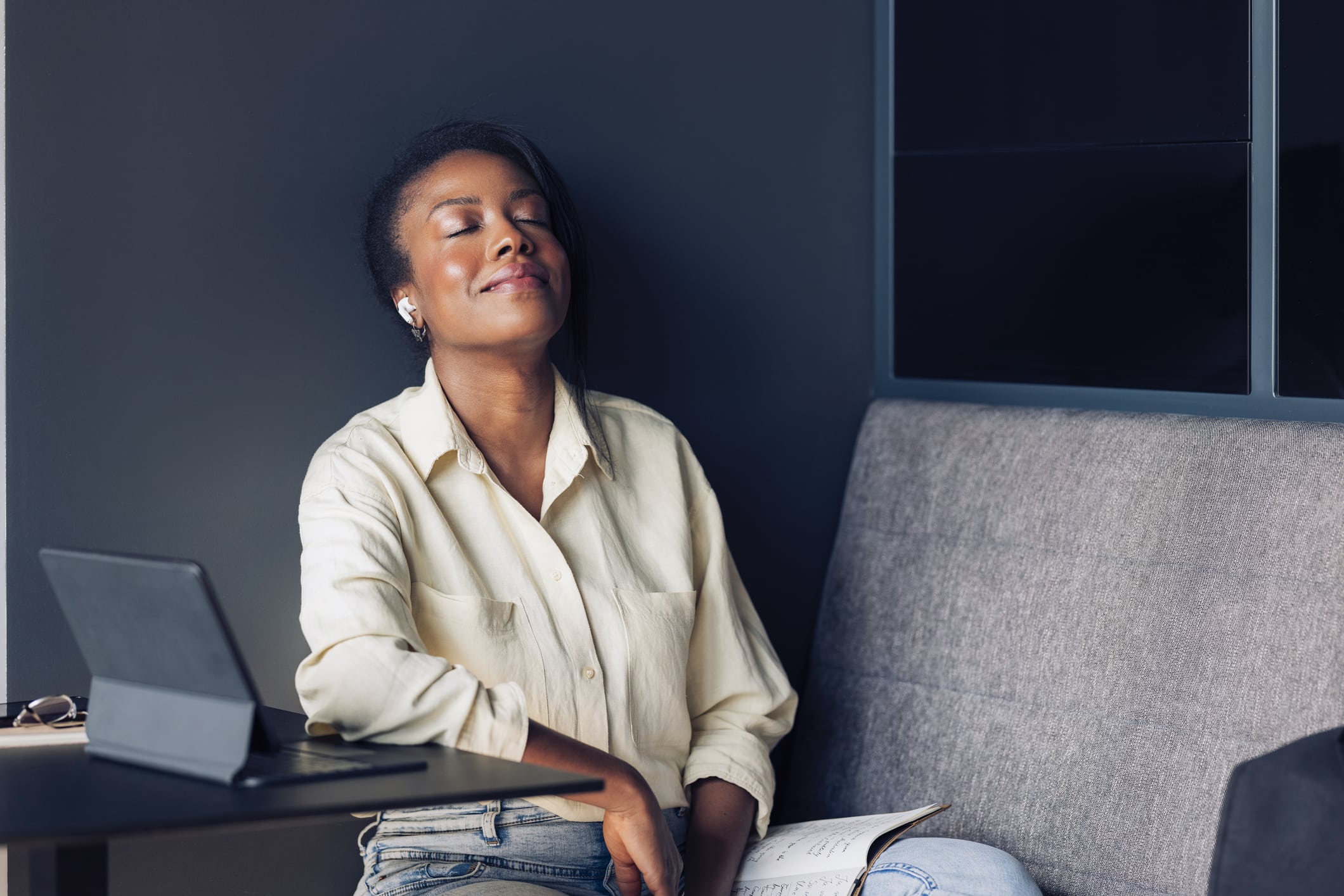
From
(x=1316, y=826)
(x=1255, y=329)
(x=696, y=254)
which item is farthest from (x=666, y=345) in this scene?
(x=1316, y=826)

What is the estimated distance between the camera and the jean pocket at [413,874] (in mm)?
1747

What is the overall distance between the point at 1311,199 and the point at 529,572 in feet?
3.88

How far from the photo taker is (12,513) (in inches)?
75.7

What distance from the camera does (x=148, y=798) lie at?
3.96 feet

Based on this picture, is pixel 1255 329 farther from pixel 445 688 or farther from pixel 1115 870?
pixel 445 688

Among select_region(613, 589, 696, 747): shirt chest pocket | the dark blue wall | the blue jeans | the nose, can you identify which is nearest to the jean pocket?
the blue jeans

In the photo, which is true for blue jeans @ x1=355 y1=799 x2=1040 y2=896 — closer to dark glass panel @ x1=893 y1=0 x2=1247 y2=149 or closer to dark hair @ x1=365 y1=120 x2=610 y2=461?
dark hair @ x1=365 y1=120 x2=610 y2=461

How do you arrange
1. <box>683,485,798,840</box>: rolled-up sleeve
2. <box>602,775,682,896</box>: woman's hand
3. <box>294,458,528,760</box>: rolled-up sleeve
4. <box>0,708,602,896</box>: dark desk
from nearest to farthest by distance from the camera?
<box>0,708,602,896</box>: dark desk
<box>294,458,528,760</box>: rolled-up sleeve
<box>602,775,682,896</box>: woman's hand
<box>683,485,798,840</box>: rolled-up sleeve

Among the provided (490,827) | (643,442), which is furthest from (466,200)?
(490,827)

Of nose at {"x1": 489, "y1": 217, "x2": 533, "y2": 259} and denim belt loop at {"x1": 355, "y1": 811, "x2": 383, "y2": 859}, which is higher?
nose at {"x1": 489, "y1": 217, "x2": 533, "y2": 259}

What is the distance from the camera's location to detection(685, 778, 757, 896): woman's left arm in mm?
1904

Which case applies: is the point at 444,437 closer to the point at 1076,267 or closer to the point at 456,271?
the point at 456,271

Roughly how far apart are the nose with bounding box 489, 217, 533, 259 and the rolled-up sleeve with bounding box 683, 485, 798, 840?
1.48ft

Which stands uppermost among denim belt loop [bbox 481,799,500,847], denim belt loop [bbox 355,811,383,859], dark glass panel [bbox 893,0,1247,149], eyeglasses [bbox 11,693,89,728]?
dark glass panel [bbox 893,0,1247,149]
